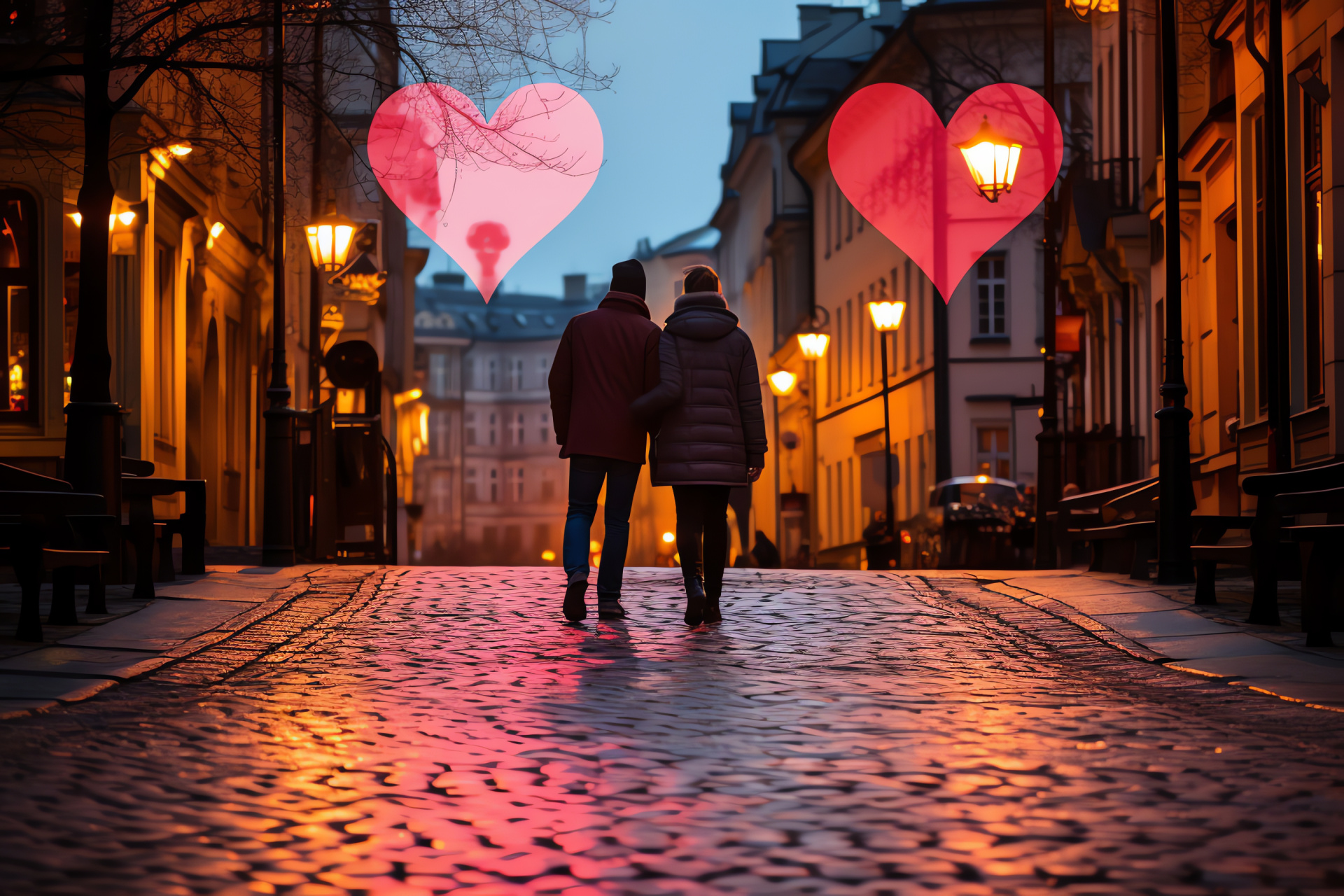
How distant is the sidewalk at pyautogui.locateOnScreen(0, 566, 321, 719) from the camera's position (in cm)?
716

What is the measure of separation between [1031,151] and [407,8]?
2320 cm

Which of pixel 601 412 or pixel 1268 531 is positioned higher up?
pixel 601 412

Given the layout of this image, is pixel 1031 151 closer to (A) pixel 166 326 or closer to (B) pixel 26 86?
(A) pixel 166 326

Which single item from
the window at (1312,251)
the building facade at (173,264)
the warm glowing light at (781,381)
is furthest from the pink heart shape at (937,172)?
the window at (1312,251)

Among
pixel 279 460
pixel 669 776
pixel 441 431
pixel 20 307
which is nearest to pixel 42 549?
pixel 669 776

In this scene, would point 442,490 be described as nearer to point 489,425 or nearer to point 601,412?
point 489,425

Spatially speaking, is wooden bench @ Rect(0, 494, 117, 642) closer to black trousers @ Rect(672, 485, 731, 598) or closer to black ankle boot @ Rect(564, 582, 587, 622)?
black ankle boot @ Rect(564, 582, 587, 622)

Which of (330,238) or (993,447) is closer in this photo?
(330,238)

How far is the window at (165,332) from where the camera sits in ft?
76.7

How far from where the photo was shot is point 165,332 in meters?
23.6

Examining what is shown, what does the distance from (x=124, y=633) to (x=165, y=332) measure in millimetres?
15030

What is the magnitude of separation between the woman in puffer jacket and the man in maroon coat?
0.50 ft

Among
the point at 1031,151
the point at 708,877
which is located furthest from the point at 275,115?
the point at 1031,151

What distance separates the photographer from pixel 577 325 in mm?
10180
